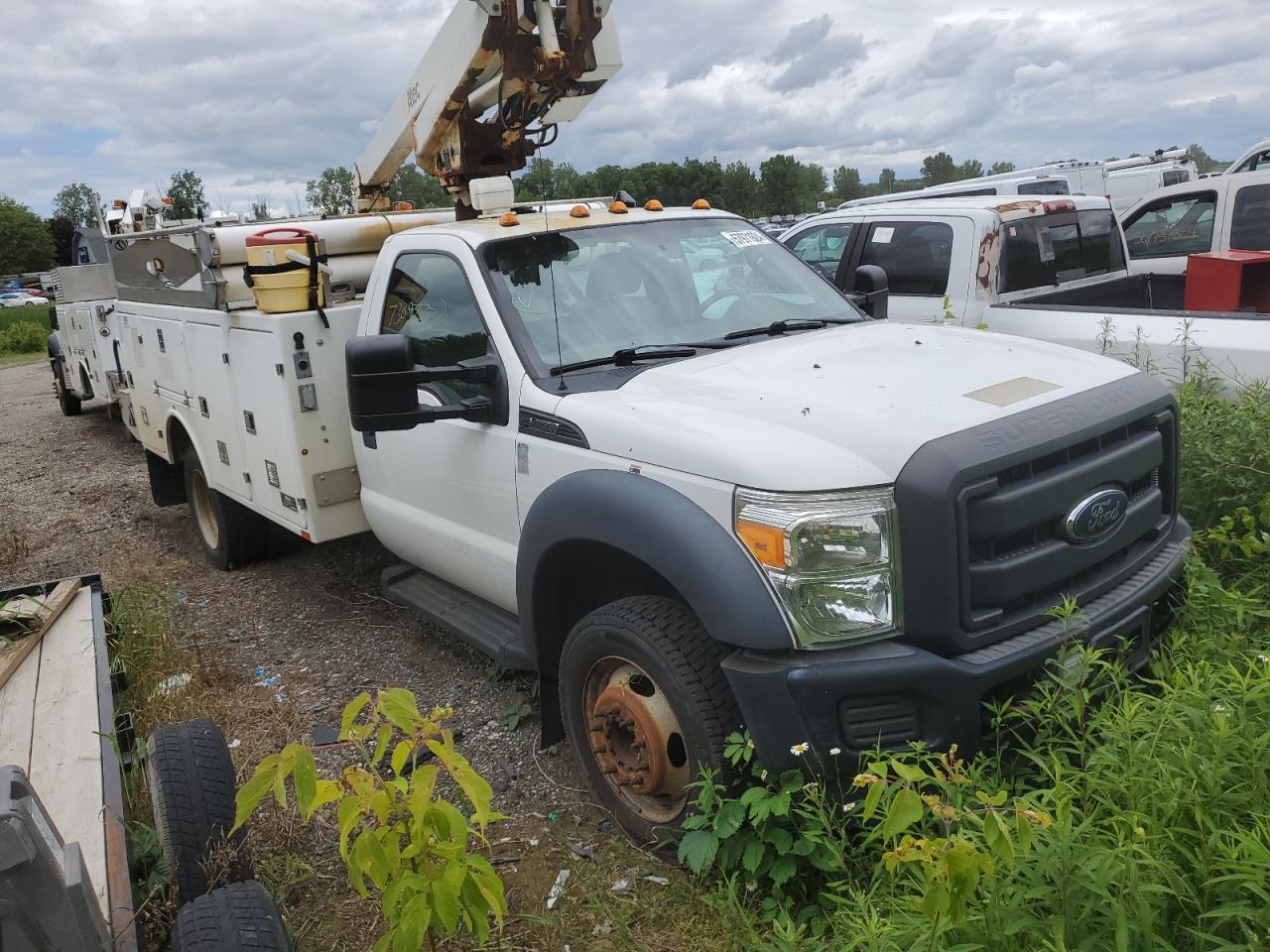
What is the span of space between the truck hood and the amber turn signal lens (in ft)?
0.38

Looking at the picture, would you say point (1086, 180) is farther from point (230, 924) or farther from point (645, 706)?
point (230, 924)

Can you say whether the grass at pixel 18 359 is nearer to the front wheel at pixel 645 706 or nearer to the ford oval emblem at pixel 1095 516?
the front wheel at pixel 645 706

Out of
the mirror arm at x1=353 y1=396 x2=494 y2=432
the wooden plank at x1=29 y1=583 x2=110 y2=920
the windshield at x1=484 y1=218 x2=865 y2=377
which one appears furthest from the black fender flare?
the wooden plank at x1=29 y1=583 x2=110 y2=920

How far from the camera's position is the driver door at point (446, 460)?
3820mm

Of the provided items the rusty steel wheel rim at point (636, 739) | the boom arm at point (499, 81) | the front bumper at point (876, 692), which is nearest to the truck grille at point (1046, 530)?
the front bumper at point (876, 692)

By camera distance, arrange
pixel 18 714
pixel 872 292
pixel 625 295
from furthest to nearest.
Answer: pixel 872 292, pixel 625 295, pixel 18 714

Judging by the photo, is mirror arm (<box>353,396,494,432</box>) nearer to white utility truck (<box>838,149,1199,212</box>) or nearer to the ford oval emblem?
the ford oval emblem

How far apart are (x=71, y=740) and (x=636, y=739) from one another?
197cm

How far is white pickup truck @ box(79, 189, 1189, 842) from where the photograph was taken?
2688mm

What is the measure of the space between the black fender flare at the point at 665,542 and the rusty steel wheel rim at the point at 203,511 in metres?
3.86

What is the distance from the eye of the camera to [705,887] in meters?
2.99

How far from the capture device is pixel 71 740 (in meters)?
3.50

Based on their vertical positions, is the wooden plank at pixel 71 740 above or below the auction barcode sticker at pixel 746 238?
below

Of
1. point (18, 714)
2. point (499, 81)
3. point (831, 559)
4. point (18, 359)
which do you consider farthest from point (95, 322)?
point (18, 359)
